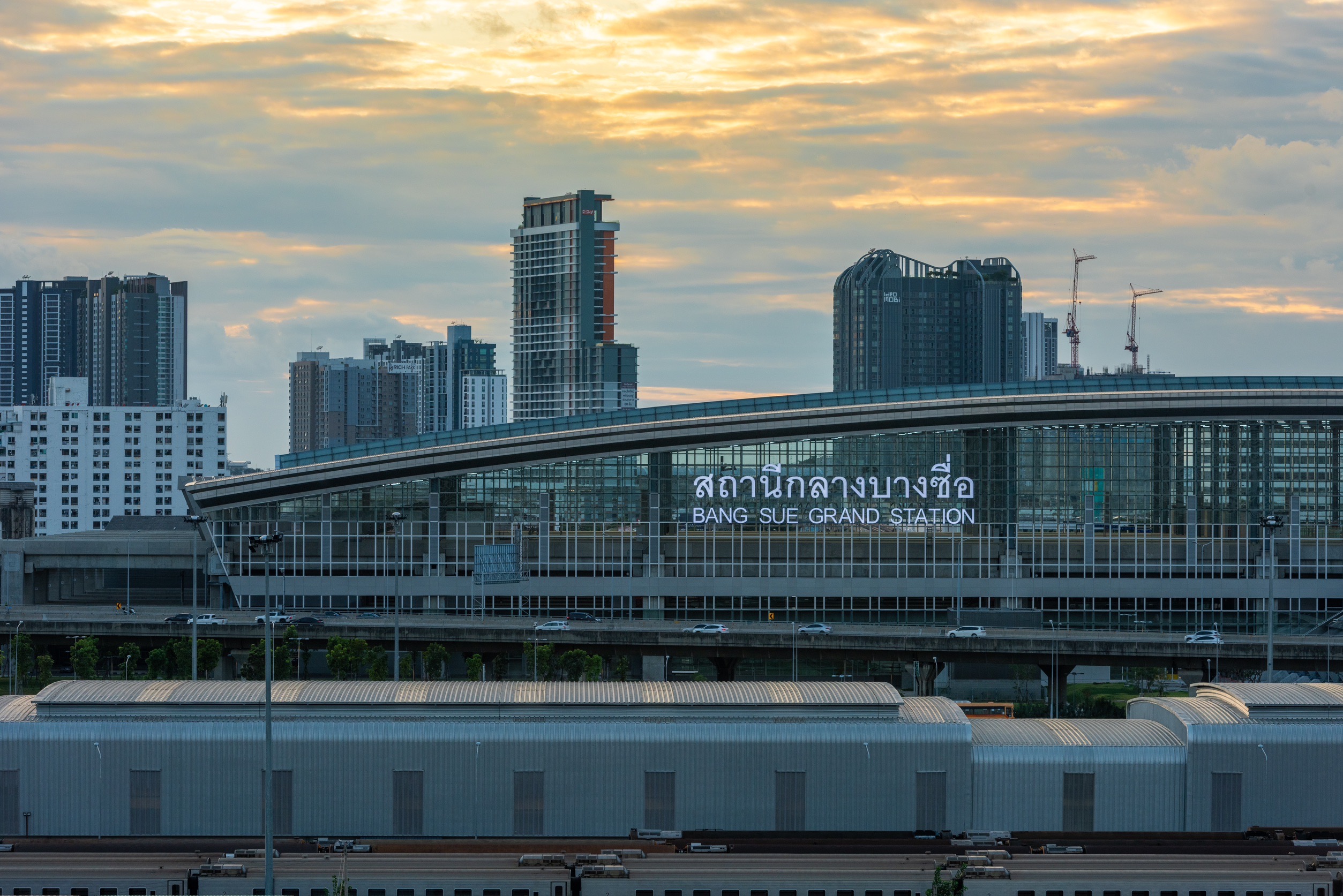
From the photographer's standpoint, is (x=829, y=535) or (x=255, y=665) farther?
(x=829, y=535)

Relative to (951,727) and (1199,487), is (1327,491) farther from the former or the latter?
(951,727)

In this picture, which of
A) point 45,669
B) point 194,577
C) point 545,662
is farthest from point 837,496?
point 45,669

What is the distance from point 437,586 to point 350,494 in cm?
942

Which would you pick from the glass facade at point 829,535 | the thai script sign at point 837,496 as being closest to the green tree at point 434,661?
the glass facade at point 829,535

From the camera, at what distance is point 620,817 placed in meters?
57.1

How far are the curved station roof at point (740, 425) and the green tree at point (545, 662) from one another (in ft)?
68.3

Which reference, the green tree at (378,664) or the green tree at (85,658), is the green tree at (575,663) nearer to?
the green tree at (378,664)

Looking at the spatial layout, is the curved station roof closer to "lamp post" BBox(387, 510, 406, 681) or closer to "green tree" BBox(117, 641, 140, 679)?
"lamp post" BBox(387, 510, 406, 681)

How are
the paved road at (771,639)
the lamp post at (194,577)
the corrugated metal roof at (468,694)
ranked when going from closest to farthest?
the corrugated metal roof at (468,694) < the lamp post at (194,577) < the paved road at (771,639)

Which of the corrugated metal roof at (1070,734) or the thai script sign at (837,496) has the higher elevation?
the thai script sign at (837,496)

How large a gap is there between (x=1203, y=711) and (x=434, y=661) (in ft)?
167

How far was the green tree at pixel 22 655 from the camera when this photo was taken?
314ft

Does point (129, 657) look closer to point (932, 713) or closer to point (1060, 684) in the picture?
point (932, 713)

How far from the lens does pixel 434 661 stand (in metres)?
97.9
